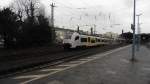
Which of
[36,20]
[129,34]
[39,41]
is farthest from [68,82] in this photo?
[129,34]

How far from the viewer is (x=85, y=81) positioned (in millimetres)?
13430

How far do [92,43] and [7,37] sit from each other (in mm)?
17933

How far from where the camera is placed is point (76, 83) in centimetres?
1284

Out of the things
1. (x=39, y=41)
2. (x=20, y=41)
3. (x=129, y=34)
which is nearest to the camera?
(x=20, y=41)

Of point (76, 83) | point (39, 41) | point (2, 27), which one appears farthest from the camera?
point (39, 41)

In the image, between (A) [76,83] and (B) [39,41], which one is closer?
(A) [76,83]

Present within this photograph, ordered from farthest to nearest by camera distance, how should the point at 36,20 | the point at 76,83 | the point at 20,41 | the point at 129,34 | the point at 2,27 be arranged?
the point at 129,34 → the point at 36,20 → the point at 20,41 → the point at 2,27 → the point at 76,83

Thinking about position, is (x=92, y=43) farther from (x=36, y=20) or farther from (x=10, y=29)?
(x=10, y=29)

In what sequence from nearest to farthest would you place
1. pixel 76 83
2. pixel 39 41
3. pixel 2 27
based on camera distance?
pixel 76 83 < pixel 2 27 < pixel 39 41

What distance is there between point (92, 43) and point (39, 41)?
1093 centimetres

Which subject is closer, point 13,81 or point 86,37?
point 13,81

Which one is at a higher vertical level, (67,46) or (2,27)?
(2,27)

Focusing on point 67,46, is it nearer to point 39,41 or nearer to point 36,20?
point 39,41

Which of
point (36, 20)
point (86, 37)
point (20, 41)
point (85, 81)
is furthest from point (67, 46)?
point (85, 81)
